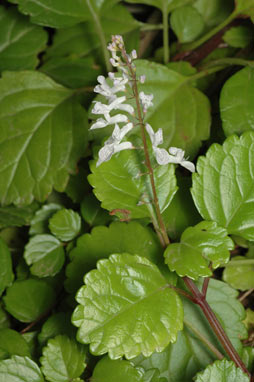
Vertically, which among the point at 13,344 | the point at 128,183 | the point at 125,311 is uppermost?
the point at 128,183

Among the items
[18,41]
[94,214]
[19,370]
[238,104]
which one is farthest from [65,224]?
[18,41]

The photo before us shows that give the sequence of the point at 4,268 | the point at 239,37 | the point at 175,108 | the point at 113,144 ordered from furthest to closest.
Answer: the point at 239,37 → the point at 175,108 → the point at 4,268 → the point at 113,144

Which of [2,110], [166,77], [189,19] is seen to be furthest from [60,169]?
[189,19]

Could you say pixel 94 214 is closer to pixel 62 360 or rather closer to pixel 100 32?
pixel 62 360

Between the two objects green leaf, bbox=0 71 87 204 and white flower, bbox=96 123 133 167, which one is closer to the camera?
white flower, bbox=96 123 133 167

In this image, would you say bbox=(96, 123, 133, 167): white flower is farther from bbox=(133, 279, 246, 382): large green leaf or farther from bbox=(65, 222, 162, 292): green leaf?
bbox=(133, 279, 246, 382): large green leaf

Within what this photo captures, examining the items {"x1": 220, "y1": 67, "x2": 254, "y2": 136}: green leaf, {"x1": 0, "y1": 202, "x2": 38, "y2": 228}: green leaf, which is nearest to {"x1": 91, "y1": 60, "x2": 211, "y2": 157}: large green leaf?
{"x1": 220, "y1": 67, "x2": 254, "y2": 136}: green leaf

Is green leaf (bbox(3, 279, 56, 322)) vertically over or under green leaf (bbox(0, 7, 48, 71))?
under

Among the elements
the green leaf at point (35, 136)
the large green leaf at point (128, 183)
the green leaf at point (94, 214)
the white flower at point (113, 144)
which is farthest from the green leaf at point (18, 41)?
the white flower at point (113, 144)
